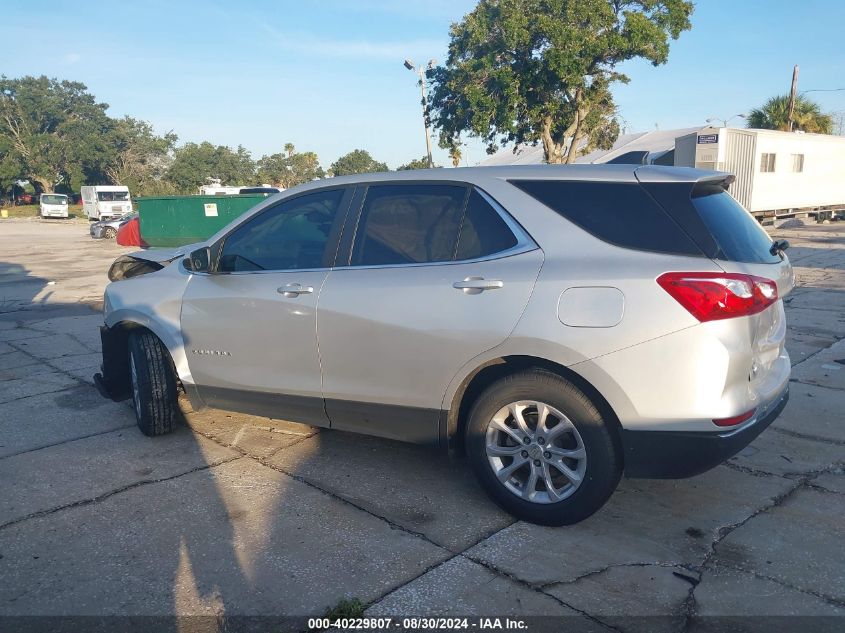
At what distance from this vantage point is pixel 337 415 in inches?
157

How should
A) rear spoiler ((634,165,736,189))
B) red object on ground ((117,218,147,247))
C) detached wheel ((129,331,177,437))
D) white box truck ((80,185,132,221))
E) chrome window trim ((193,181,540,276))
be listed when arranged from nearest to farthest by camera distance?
rear spoiler ((634,165,736,189)) → chrome window trim ((193,181,540,276)) → detached wheel ((129,331,177,437)) → red object on ground ((117,218,147,247)) → white box truck ((80,185,132,221))

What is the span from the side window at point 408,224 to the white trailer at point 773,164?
19709 mm

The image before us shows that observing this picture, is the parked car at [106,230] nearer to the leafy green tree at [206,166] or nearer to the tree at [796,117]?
the tree at [796,117]

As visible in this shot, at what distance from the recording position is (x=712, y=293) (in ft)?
9.73

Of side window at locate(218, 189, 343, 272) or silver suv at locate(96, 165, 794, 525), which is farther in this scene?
side window at locate(218, 189, 343, 272)

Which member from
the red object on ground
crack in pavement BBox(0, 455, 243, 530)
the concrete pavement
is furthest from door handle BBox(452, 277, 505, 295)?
the red object on ground

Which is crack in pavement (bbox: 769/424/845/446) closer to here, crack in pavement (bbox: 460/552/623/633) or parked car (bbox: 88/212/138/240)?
crack in pavement (bbox: 460/552/623/633)

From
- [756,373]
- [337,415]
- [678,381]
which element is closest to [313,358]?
[337,415]

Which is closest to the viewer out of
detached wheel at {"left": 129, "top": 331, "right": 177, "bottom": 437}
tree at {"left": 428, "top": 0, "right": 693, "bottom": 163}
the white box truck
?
detached wheel at {"left": 129, "top": 331, "right": 177, "bottom": 437}

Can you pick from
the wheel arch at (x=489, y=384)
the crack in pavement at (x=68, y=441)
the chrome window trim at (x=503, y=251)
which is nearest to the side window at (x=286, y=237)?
the chrome window trim at (x=503, y=251)

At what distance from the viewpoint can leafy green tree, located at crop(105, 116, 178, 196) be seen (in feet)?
244

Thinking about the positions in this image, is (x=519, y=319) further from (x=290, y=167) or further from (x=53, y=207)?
(x=290, y=167)

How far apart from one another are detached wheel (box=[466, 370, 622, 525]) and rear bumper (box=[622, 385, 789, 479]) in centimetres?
10

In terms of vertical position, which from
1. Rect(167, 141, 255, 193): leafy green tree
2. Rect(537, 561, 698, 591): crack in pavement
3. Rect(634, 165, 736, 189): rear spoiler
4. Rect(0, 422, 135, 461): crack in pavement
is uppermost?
Rect(167, 141, 255, 193): leafy green tree
